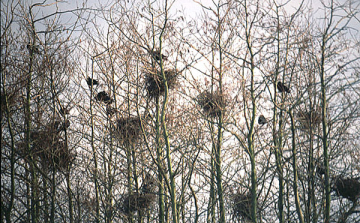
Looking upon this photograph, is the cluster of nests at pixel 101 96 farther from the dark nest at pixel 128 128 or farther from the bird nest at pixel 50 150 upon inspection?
the bird nest at pixel 50 150

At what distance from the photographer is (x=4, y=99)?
620 cm

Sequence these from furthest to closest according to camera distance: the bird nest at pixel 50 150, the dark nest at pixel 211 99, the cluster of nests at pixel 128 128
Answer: the cluster of nests at pixel 128 128
the dark nest at pixel 211 99
the bird nest at pixel 50 150

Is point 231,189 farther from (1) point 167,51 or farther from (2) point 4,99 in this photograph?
(2) point 4,99

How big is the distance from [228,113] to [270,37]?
2.34 metres

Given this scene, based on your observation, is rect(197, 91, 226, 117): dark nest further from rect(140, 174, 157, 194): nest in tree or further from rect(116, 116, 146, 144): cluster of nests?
rect(140, 174, 157, 194): nest in tree

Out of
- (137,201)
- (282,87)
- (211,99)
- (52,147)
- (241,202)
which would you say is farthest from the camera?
(241,202)

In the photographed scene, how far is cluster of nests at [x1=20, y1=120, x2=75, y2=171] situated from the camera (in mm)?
7527

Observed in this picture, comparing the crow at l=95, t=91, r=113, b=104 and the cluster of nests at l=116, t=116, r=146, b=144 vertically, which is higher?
the crow at l=95, t=91, r=113, b=104

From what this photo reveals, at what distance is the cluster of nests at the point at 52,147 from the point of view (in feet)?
24.7

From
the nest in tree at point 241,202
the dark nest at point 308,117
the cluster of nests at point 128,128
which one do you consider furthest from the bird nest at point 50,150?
the dark nest at point 308,117

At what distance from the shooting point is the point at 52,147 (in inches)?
301

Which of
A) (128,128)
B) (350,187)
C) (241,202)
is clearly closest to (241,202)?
(241,202)

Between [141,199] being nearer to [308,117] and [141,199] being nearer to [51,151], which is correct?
[51,151]

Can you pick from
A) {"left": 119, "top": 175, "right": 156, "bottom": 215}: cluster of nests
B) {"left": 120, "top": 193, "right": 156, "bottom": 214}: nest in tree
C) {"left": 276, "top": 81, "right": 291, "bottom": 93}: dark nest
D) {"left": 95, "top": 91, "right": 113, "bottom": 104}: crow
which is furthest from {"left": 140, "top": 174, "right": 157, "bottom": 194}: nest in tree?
{"left": 276, "top": 81, "right": 291, "bottom": 93}: dark nest
